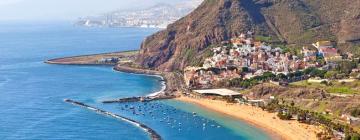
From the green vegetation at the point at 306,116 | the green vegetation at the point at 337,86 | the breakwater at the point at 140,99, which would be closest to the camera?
the green vegetation at the point at 306,116

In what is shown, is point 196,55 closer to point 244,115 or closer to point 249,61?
point 249,61

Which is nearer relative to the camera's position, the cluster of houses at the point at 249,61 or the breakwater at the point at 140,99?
the breakwater at the point at 140,99

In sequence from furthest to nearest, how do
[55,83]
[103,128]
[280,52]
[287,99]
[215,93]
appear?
1. [280,52]
2. [55,83]
3. [215,93]
4. [287,99]
5. [103,128]

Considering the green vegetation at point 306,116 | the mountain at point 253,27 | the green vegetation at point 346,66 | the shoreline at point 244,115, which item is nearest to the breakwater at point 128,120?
the shoreline at point 244,115

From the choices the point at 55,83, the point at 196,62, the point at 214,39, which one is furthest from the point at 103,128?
the point at 214,39

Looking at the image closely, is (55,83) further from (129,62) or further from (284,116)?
(284,116)

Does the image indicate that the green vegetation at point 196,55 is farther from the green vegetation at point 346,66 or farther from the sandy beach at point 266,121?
the sandy beach at point 266,121
